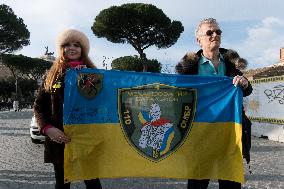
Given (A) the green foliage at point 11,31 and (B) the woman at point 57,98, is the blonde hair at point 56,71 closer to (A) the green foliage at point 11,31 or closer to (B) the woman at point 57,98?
(B) the woman at point 57,98

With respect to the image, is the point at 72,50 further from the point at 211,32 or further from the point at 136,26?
the point at 136,26

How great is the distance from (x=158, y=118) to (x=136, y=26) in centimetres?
4988

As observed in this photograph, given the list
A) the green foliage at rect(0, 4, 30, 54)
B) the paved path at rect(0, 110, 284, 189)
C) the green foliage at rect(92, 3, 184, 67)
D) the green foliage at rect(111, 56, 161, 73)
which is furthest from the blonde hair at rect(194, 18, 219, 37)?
the green foliage at rect(0, 4, 30, 54)

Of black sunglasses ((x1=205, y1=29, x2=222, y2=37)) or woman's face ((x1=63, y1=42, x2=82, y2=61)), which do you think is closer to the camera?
woman's face ((x1=63, y1=42, x2=82, y2=61))

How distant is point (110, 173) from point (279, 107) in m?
10.4

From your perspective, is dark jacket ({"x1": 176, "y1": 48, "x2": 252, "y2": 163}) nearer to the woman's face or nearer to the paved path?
the woman's face

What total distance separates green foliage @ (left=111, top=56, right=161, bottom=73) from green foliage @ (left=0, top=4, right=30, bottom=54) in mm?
12839

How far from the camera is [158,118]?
3.86m

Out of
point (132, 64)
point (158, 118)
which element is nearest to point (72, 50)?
point (158, 118)

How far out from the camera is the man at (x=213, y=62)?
3614mm

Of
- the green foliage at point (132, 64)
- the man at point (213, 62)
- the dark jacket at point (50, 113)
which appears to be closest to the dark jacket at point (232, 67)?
the man at point (213, 62)

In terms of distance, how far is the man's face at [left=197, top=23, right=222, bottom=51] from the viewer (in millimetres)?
3600

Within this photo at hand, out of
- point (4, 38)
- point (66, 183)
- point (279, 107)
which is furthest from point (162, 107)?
point (4, 38)

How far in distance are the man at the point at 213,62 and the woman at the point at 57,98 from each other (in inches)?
35.0
